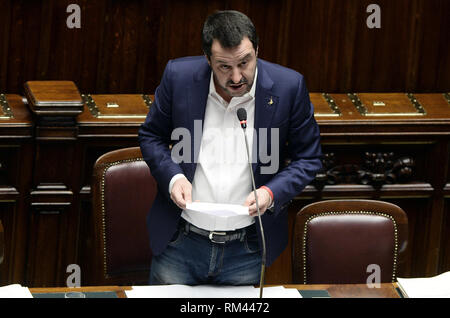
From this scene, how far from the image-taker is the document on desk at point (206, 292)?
3375 mm

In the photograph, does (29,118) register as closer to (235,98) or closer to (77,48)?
(77,48)

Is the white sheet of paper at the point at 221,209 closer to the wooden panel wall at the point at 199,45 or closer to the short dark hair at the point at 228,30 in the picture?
the short dark hair at the point at 228,30

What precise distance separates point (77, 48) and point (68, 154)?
0.60m

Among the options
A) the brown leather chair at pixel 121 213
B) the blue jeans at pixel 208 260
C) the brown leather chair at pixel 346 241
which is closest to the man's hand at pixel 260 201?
the blue jeans at pixel 208 260

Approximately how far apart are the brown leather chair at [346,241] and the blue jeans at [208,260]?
0.65 ft

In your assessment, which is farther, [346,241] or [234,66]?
[346,241]

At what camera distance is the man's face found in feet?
10.9

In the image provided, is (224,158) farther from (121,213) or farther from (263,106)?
(121,213)

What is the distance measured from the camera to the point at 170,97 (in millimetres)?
3633

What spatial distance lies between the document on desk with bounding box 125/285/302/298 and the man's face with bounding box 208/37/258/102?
0.68 metres

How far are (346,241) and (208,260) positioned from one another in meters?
0.55

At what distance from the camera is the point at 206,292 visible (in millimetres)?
3412

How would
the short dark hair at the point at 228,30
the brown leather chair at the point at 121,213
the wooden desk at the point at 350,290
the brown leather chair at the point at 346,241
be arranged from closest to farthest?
the short dark hair at the point at 228,30 → the wooden desk at the point at 350,290 → the brown leather chair at the point at 346,241 → the brown leather chair at the point at 121,213

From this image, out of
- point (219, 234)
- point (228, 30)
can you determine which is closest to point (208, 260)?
point (219, 234)
